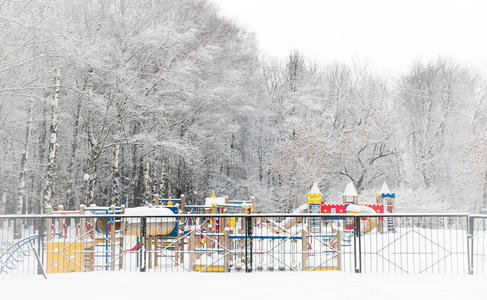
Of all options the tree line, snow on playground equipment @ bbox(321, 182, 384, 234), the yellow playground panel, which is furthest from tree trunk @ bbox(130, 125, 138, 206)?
the yellow playground panel

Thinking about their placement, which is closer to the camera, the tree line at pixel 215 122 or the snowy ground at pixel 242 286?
the snowy ground at pixel 242 286

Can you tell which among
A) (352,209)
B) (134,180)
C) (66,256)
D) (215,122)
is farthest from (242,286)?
(215,122)

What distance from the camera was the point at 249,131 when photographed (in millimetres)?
39781

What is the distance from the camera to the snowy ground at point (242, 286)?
817 cm

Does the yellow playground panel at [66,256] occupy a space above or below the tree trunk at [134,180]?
below

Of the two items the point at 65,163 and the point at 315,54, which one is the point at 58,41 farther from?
the point at 315,54

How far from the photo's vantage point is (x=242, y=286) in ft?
29.2

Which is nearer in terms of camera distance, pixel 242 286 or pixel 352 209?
pixel 242 286

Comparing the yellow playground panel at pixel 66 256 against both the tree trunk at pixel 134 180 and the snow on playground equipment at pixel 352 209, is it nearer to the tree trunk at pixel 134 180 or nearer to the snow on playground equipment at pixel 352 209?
the snow on playground equipment at pixel 352 209

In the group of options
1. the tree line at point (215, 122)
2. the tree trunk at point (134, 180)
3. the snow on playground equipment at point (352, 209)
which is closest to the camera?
the snow on playground equipment at point (352, 209)

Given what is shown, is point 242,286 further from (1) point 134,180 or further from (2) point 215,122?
(2) point 215,122

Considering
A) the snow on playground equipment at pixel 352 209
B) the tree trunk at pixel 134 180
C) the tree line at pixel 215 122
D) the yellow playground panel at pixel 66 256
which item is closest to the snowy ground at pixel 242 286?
the yellow playground panel at pixel 66 256

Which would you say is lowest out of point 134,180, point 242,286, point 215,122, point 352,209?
point 242,286

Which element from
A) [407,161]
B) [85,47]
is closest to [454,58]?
[407,161]
